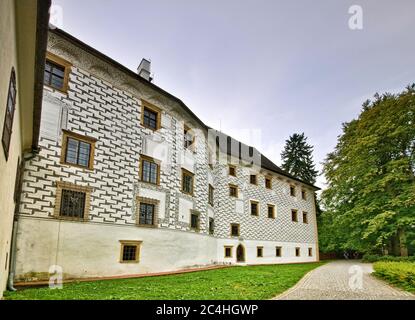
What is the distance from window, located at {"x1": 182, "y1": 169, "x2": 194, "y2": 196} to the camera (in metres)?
16.9

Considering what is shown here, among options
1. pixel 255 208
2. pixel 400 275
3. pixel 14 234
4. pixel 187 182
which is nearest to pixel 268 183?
pixel 255 208

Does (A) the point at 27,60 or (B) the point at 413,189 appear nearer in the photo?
(A) the point at 27,60

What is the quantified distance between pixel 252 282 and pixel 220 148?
13.5m

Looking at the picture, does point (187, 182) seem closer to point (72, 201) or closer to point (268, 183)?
point (72, 201)

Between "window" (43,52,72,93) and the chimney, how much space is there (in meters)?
6.75

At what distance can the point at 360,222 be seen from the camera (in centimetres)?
2086

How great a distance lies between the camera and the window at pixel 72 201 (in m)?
10.9

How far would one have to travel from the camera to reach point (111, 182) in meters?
12.6

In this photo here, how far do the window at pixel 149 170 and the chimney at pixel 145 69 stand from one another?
6.65 m

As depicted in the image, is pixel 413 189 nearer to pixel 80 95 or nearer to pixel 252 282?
pixel 252 282

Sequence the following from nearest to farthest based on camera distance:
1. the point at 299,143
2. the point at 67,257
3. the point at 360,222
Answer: the point at 67,257
the point at 360,222
the point at 299,143

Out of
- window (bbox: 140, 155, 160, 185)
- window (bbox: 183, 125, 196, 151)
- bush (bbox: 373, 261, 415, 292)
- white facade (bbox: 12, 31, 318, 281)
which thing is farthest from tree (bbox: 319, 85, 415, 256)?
window (bbox: 140, 155, 160, 185)

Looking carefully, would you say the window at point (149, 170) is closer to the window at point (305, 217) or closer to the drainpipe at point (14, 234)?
the drainpipe at point (14, 234)

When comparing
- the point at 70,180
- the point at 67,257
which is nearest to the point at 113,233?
the point at 67,257
